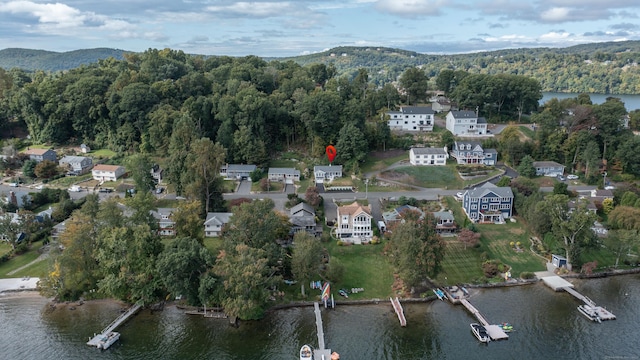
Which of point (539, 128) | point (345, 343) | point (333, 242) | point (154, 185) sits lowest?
point (345, 343)

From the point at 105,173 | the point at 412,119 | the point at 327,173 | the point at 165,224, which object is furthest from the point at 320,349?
the point at 412,119

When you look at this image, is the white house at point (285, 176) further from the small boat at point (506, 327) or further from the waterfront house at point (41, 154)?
the waterfront house at point (41, 154)

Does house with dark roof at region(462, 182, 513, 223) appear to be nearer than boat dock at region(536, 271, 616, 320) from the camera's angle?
No

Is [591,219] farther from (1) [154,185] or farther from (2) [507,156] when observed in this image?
(1) [154,185]

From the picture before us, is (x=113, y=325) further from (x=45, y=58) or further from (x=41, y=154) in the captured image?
(x=45, y=58)

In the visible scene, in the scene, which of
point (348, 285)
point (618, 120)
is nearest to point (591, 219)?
point (348, 285)

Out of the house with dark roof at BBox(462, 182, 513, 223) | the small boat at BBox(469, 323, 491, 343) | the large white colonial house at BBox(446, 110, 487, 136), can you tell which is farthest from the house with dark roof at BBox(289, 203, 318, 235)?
the large white colonial house at BBox(446, 110, 487, 136)

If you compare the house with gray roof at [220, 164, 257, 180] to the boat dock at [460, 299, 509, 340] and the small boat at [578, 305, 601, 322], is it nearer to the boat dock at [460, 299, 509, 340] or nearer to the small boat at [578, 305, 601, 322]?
the boat dock at [460, 299, 509, 340]

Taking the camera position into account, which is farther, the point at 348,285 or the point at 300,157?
the point at 300,157
